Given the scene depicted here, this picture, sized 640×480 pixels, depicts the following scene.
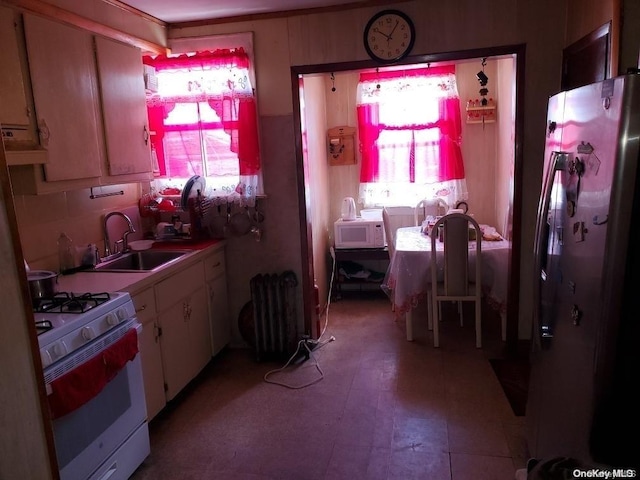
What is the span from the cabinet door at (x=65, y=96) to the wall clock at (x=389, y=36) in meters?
1.69

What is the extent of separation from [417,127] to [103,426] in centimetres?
390

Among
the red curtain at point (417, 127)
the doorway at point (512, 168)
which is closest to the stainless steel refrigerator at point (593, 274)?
the doorway at point (512, 168)

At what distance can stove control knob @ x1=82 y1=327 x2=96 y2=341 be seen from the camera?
76.3 inches

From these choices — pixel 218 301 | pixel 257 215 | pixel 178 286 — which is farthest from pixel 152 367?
pixel 257 215

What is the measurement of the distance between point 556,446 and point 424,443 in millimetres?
899

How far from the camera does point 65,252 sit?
8.73 feet

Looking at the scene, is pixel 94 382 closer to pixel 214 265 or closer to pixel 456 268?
pixel 214 265

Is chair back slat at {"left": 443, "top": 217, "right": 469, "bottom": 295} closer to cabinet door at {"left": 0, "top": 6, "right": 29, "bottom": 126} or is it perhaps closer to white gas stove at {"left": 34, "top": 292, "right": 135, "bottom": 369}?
white gas stove at {"left": 34, "top": 292, "right": 135, "bottom": 369}

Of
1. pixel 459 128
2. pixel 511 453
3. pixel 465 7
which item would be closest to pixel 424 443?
pixel 511 453

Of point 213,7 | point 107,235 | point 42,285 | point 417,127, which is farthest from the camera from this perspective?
point 417,127

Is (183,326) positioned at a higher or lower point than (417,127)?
lower

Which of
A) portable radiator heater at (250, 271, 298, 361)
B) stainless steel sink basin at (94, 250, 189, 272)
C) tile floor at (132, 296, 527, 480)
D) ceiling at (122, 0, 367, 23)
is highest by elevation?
ceiling at (122, 0, 367, 23)

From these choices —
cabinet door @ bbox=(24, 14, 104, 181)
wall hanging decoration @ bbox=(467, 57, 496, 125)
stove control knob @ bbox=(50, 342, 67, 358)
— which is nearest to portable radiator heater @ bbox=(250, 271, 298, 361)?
cabinet door @ bbox=(24, 14, 104, 181)

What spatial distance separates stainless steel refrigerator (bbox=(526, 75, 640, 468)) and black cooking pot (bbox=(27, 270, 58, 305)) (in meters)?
2.06
